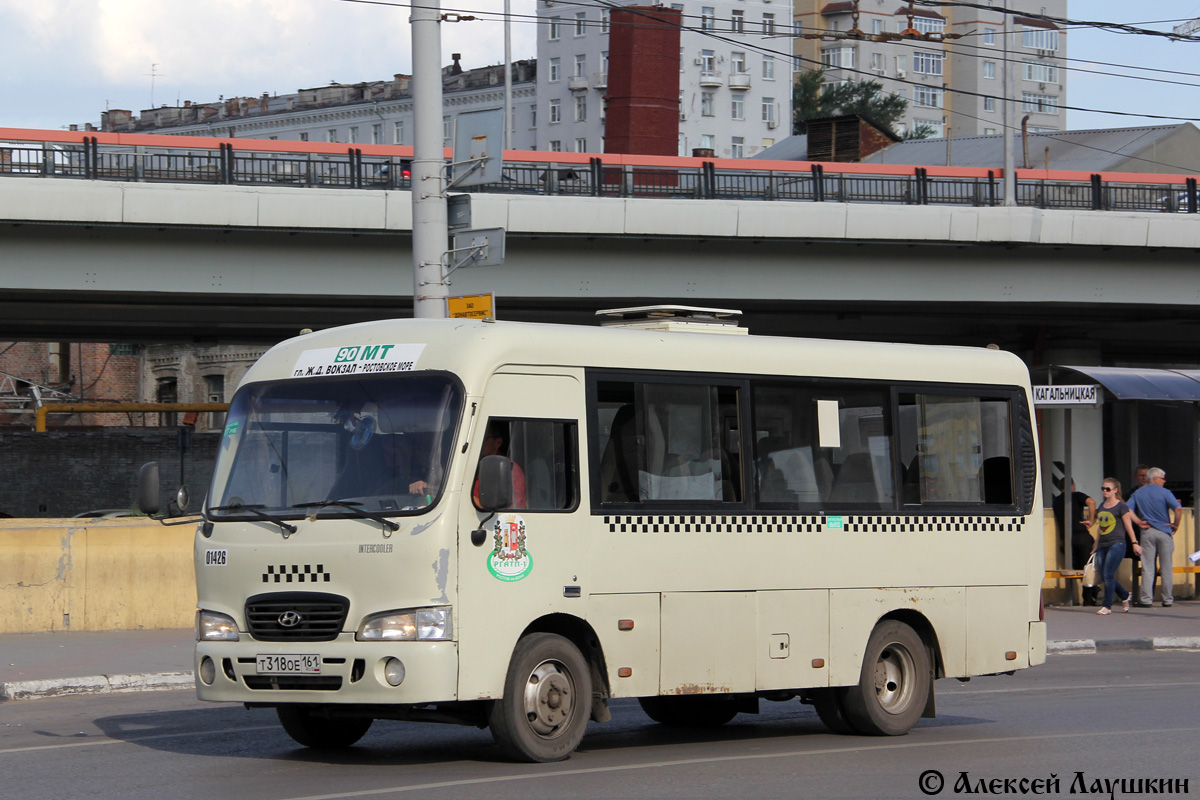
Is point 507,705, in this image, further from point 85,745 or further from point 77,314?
point 77,314

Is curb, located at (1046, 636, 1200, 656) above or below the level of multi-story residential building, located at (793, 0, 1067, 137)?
below

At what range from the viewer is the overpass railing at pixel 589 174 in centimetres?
2467

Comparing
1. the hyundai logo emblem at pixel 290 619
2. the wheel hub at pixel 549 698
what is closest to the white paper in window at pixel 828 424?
the wheel hub at pixel 549 698

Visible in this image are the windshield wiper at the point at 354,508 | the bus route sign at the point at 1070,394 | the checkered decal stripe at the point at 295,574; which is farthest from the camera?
the bus route sign at the point at 1070,394

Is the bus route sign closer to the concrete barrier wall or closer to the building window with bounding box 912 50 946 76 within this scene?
the concrete barrier wall

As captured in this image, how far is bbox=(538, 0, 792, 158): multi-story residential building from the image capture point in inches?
4094

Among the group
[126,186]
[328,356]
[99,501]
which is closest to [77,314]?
[126,186]

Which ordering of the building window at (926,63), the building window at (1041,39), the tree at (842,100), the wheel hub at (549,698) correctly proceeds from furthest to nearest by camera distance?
the building window at (1041,39) < the building window at (926,63) < the tree at (842,100) < the wheel hub at (549,698)

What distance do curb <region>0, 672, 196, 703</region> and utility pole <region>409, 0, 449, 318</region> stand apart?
4.02 meters

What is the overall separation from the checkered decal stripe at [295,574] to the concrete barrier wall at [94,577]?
9036mm

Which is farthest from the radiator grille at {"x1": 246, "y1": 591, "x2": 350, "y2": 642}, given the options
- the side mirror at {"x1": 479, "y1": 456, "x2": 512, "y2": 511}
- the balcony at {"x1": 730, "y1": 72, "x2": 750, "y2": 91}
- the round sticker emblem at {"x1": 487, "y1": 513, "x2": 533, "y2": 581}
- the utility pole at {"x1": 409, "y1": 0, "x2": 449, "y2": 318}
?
the balcony at {"x1": 730, "y1": 72, "x2": 750, "y2": 91}

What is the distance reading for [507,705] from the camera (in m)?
8.71

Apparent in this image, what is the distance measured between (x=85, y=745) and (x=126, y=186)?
16.1 m

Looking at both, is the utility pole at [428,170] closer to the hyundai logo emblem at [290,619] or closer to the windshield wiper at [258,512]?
the windshield wiper at [258,512]
